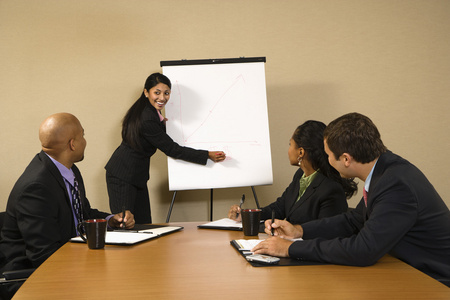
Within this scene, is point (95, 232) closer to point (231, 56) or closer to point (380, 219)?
point (380, 219)

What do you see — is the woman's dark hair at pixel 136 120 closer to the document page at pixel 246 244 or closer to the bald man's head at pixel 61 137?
the bald man's head at pixel 61 137

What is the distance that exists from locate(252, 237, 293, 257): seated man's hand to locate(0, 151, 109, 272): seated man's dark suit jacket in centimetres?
81

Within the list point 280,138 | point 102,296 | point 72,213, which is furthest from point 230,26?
point 102,296

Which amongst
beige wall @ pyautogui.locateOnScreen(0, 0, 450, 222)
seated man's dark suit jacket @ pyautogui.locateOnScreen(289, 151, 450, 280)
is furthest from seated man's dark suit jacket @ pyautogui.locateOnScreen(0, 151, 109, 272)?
beige wall @ pyautogui.locateOnScreen(0, 0, 450, 222)

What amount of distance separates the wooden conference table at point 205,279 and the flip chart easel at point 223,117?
1.96 meters

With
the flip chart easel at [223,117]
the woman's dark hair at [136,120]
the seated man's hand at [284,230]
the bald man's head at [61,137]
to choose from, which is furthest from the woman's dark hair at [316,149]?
the woman's dark hair at [136,120]

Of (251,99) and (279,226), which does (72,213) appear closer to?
(279,226)

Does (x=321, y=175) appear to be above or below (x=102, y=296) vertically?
above

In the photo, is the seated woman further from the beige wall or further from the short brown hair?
the beige wall

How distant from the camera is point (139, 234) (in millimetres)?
1750

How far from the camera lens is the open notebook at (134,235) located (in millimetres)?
1602

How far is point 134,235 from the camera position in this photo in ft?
5.67

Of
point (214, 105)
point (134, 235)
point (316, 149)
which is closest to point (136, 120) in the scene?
point (214, 105)

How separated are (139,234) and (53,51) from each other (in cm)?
268
